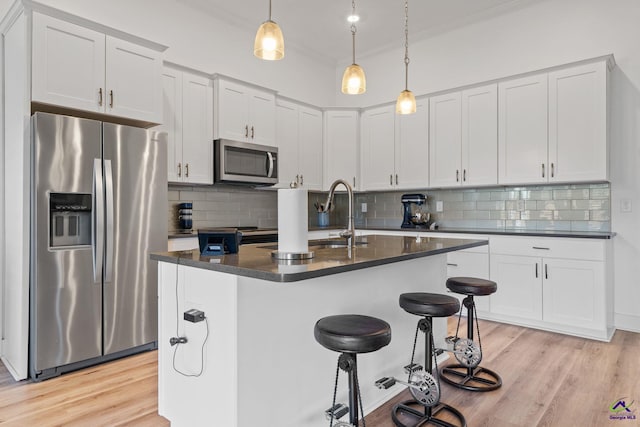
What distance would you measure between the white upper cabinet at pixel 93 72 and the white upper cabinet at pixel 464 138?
10.1 feet

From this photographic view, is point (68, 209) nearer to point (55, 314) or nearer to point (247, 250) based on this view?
point (55, 314)

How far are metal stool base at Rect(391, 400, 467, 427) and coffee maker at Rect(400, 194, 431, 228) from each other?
9.64ft

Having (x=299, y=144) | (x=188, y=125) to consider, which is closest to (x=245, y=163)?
(x=188, y=125)

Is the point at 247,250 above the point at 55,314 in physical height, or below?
above

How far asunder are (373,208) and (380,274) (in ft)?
11.3

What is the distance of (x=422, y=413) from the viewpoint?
2.16 m

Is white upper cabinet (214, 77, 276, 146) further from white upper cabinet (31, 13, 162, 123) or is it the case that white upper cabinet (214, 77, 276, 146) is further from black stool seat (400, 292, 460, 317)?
black stool seat (400, 292, 460, 317)

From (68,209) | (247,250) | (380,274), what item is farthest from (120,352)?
(380,274)

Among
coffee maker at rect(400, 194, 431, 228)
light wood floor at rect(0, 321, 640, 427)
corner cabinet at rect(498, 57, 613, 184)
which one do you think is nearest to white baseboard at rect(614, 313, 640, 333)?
light wood floor at rect(0, 321, 640, 427)

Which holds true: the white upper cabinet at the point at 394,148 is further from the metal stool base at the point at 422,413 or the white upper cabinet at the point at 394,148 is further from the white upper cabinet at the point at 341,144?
the metal stool base at the point at 422,413

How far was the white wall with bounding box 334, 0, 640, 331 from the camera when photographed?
146 inches

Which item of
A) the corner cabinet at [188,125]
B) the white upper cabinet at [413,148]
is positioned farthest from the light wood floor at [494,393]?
the white upper cabinet at [413,148]

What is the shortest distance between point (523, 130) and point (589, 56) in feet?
2.94

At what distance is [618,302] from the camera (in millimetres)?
3795
